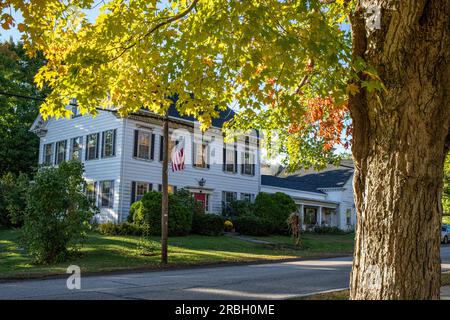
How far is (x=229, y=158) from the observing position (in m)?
33.6

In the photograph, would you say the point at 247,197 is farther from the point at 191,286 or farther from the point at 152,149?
the point at 191,286

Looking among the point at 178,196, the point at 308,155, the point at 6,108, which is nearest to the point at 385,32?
the point at 308,155

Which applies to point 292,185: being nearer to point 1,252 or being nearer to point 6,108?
point 6,108

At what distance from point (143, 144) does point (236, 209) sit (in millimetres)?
8023

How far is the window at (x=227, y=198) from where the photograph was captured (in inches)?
1294

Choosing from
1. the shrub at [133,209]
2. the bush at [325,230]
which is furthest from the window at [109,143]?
the bush at [325,230]

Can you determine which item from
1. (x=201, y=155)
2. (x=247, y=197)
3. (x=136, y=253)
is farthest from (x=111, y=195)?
(x=247, y=197)

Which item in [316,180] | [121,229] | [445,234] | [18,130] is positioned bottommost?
[445,234]

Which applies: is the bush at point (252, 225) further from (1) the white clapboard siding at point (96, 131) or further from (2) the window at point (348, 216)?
(2) the window at point (348, 216)

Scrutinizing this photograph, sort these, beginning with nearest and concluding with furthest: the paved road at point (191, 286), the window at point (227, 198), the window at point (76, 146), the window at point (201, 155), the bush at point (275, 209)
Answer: the paved road at point (191, 286), the window at point (76, 146), the window at point (201, 155), the bush at point (275, 209), the window at point (227, 198)

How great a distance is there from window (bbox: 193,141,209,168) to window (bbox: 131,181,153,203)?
392 centimetres

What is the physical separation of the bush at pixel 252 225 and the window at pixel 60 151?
12.5m

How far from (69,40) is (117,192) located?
749 inches

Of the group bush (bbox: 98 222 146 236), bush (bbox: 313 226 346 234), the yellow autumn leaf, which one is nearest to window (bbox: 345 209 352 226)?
bush (bbox: 313 226 346 234)
